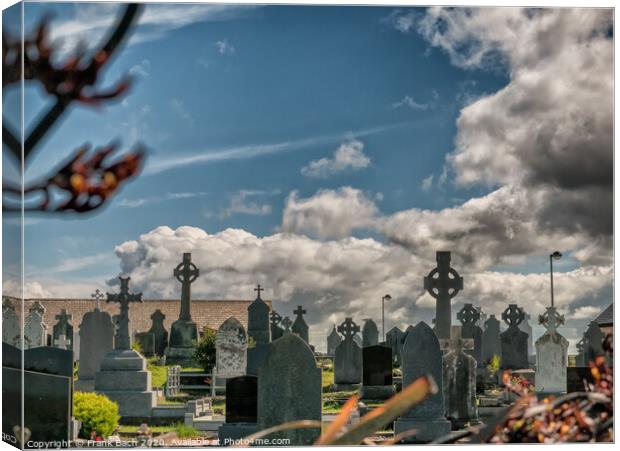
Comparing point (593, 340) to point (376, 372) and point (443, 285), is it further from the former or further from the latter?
point (376, 372)

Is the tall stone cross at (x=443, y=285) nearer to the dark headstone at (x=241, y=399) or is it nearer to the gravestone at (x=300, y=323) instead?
the gravestone at (x=300, y=323)

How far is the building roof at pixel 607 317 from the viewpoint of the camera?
1026 cm

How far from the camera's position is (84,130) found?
9672mm

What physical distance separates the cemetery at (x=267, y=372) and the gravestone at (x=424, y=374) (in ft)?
0.04

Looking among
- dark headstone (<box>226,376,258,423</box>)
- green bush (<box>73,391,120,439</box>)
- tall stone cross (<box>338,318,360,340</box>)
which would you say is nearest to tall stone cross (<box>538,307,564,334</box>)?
tall stone cross (<box>338,318,360,340</box>)

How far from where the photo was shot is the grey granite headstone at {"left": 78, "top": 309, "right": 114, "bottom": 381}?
1547cm

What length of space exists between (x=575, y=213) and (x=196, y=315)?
26.8ft

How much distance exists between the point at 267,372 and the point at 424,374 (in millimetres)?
2110

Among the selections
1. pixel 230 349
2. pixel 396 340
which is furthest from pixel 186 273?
pixel 396 340

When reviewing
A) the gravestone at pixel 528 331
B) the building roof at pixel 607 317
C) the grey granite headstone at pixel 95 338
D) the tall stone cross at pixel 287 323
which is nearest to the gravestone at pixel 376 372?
the gravestone at pixel 528 331

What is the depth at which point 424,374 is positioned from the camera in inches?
439

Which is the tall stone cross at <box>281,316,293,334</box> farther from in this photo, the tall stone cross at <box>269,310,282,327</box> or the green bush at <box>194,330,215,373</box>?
the green bush at <box>194,330,215,373</box>

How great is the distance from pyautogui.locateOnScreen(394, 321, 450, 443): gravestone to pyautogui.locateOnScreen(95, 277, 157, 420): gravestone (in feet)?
12.7

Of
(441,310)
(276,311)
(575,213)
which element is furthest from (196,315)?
(575,213)
